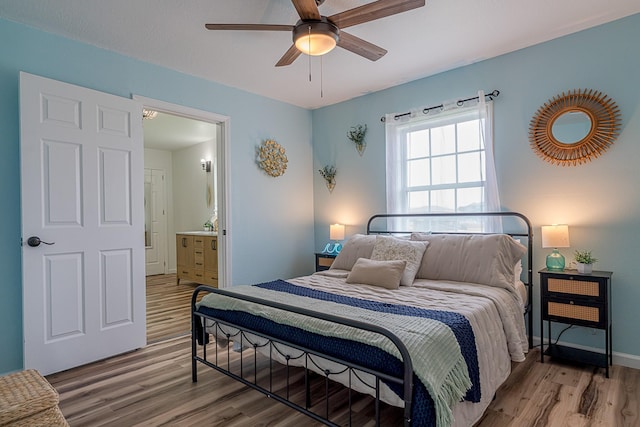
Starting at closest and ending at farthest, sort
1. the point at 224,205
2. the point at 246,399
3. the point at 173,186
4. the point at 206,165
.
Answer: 1. the point at 246,399
2. the point at 224,205
3. the point at 206,165
4. the point at 173,186

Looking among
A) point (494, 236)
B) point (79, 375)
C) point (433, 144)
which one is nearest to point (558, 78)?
point (433, 144)

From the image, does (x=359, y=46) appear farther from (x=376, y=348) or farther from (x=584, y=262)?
(x=584, y=262)

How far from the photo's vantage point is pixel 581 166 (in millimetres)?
2947

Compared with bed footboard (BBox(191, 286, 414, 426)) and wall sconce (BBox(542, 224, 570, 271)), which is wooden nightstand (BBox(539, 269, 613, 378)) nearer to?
wall sconce (BBox(542, 224, 570, 271))

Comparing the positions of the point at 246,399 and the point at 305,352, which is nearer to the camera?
the point at 305,352

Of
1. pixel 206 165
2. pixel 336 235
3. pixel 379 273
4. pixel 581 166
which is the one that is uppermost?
pixel 206 165

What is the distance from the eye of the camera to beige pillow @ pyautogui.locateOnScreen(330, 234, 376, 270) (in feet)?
11.3

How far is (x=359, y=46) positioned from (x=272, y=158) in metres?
2.21

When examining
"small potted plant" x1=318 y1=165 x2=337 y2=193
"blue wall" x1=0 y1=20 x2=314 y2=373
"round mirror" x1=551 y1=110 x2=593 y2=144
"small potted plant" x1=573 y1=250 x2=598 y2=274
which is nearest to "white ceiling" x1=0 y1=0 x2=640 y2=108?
"blue wall" x1=0 y1=20 x2=314 y2=373

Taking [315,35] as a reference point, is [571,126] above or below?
below

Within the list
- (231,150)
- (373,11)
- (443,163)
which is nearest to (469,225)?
(443,163)

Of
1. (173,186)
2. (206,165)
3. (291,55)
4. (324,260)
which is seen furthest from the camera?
(173,186)

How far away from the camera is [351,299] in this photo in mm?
2402

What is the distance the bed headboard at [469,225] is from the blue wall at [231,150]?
1166 millimetres
